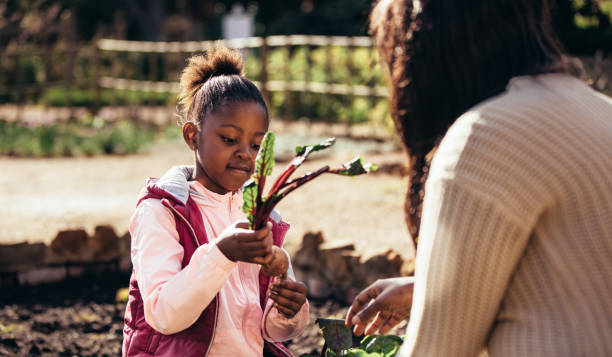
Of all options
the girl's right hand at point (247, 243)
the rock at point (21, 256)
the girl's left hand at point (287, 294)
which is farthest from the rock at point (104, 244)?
the girl's right hand at point (247, 243)

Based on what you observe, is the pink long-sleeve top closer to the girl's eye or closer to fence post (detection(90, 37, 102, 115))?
the girl's eye

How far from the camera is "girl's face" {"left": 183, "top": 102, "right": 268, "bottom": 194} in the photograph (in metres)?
2.09

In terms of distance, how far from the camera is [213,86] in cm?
218

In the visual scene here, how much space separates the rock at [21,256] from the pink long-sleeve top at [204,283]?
235 centimetres

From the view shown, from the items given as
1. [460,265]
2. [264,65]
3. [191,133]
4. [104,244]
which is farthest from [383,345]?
[264,65]

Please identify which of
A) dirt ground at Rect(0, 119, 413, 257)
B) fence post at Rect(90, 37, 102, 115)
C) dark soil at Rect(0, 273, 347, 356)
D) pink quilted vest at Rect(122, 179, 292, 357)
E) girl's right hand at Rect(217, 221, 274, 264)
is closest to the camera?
girl's right hand at Rect(217, 221, 274, 264)

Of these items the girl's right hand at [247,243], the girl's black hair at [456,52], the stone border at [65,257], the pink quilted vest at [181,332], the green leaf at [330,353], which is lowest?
the stone border at [65,257]

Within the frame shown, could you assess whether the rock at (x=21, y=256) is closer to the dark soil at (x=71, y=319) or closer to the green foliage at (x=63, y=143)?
the dark soil at (x=71, y=319)

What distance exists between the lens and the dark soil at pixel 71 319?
329 cm

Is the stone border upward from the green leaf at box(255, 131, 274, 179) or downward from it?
downward

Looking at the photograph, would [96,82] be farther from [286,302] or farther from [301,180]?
[301,180]

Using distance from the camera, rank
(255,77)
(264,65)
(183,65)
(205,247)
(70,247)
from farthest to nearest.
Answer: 1. (183,65)
2. (255,77)
3. (264,65)
4. (70,247)
5. (205,247)

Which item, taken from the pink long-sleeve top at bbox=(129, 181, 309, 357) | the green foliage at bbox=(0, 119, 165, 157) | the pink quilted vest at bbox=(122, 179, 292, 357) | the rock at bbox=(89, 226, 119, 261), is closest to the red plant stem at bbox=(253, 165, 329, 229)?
the pink long-sleeve top at bbox=(129, 181, 309, 357)

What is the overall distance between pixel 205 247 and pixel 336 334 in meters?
0.61
